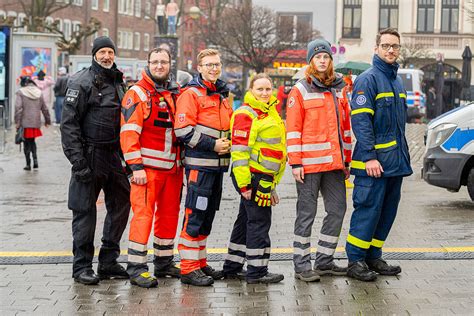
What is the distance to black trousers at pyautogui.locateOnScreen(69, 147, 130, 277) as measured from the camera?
827 cm

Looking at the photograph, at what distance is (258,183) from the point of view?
320 inches

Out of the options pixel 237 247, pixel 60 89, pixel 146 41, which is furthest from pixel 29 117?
pixel 146 41

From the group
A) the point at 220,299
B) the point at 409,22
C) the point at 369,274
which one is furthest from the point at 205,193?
the point at 409,22

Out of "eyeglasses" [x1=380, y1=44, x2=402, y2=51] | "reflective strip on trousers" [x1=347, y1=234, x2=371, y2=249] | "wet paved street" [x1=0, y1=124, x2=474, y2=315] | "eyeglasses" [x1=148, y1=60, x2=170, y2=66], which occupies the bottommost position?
"wet paved street" [x1=0, y1=124, x2=474, y2=315]

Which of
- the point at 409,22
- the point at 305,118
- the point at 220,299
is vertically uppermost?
the point at 409,22

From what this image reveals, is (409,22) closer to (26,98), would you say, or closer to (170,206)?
(26,98)

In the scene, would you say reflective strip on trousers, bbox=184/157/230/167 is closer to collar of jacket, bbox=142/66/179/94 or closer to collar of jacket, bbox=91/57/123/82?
collar of jacket, bbox=142/66/179/94

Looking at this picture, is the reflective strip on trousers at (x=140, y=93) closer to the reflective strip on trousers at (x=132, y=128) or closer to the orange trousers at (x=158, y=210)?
the reflective strip on trousers at (x=132, y=128)

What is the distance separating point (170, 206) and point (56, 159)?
1310cm

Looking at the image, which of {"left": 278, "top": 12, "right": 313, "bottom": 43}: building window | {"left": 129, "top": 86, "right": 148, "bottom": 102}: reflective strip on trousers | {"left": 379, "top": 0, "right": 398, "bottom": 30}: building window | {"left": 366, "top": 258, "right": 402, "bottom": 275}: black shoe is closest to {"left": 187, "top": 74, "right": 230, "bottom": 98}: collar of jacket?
{"left": 129, "top": 86, "right": 148, "bottom": 102}: reflective strip on trousers

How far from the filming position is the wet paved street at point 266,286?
729 cm

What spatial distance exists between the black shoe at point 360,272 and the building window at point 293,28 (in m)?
39.7

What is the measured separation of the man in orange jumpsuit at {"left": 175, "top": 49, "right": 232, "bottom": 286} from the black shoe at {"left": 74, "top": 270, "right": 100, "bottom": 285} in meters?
0.71

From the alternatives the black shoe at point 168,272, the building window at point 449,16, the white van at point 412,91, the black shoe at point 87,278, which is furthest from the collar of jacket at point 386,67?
the building window at point 449,16
